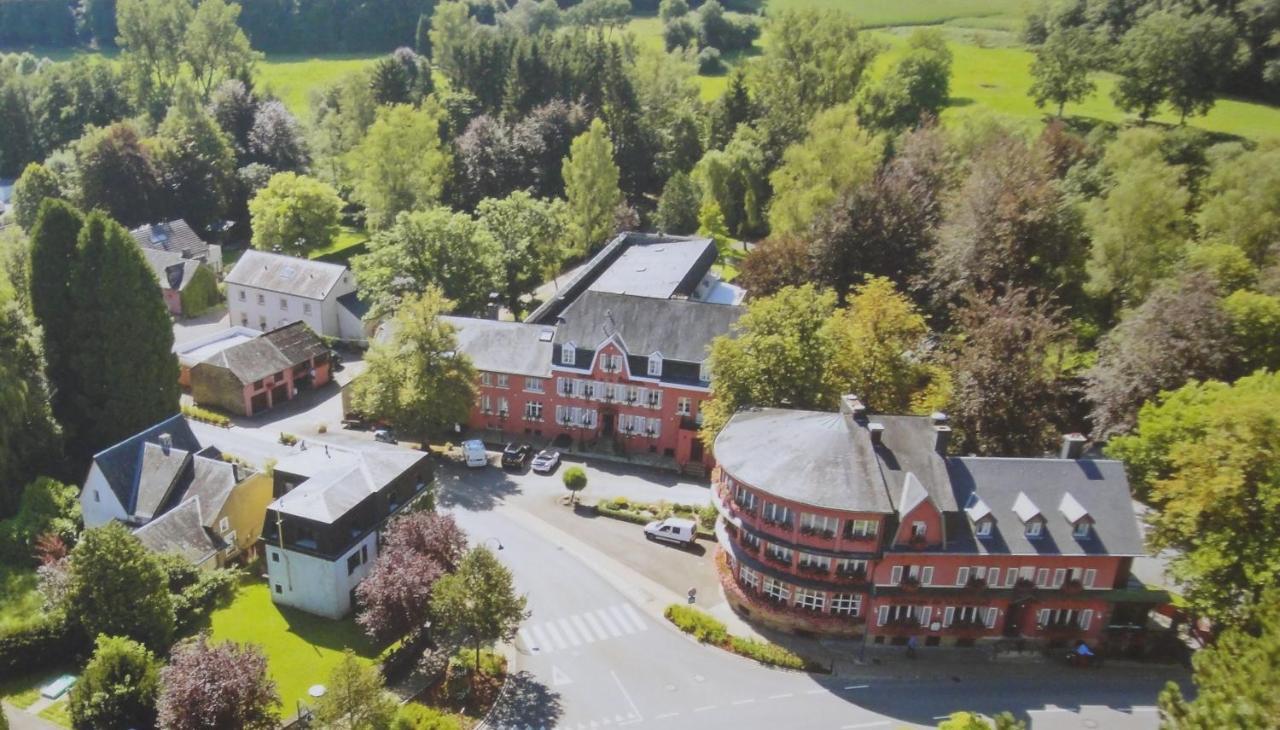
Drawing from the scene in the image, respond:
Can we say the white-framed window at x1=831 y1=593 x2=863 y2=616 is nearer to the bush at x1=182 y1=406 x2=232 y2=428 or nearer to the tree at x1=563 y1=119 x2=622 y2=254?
the bush at x1=182 y1=406 x2=232 y2=428

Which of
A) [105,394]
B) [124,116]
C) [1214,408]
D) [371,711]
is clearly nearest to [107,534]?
[371,711]

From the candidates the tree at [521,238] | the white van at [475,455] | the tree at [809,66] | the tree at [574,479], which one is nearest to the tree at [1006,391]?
the tree at [574,479]

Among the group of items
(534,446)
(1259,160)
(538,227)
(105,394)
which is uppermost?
(1259,160)

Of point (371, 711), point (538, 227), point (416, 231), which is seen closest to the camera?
point (371, 711)

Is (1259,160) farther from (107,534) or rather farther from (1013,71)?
(107,534)

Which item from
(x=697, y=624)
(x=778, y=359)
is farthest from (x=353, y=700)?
(x=778, y=359)

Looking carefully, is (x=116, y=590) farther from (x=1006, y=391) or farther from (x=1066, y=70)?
(x=1066, y=70)
